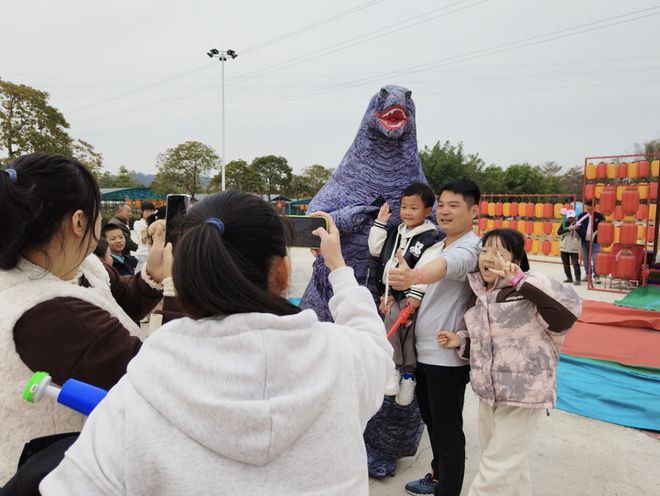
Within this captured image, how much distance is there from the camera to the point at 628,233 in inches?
314

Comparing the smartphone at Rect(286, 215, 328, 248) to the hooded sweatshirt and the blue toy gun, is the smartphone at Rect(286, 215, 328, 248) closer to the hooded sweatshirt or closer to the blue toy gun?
the hooded sweatshirt

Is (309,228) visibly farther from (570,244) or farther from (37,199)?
(570,244)

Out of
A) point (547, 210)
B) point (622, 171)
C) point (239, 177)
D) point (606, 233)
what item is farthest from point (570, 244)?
point (239, 177)

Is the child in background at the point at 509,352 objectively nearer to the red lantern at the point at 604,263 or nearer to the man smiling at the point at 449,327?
the man smiling at the point at 449,327

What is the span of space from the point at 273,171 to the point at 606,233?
89.3 ft

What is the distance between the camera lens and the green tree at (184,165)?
98.3ft

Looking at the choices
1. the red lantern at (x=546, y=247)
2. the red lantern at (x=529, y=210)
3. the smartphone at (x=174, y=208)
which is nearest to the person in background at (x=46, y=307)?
the smartphone at (x=174, y=208)

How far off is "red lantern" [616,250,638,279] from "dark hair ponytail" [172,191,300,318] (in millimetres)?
8586

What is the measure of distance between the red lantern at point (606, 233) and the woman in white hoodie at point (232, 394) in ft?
28.7

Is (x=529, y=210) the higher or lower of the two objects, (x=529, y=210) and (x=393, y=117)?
the lower

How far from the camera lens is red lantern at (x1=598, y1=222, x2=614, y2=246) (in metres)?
8.33

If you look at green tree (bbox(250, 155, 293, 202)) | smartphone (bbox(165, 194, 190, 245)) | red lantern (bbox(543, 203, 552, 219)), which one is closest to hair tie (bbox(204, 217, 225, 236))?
smartphone (bbox(165, 194, 190, 245))

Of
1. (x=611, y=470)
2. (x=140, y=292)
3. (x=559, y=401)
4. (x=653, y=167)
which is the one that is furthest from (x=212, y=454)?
(x=653, y=167)

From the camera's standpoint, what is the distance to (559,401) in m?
3.76
